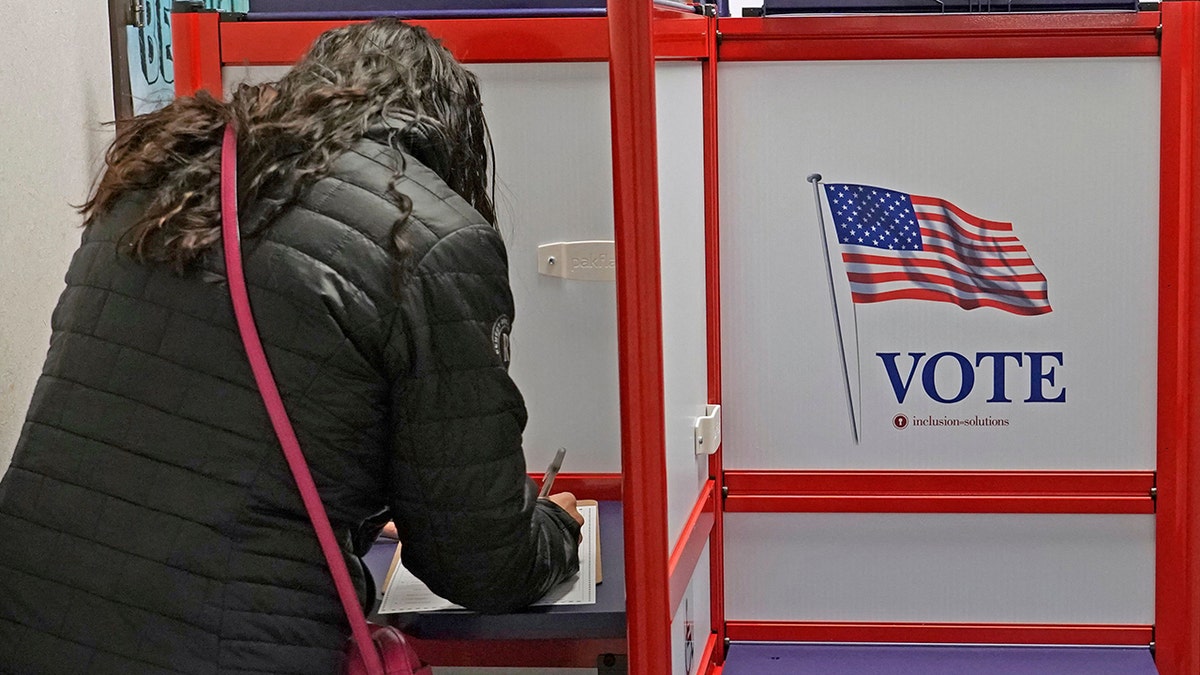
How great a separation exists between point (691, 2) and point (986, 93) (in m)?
0.48

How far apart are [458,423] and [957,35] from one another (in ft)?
3.63

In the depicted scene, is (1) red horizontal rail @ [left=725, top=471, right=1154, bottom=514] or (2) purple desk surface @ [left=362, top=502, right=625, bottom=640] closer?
(2) purple desk surface @ [left=362, top=502, right=625, bottom=640]

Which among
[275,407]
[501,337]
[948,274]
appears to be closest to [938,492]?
A: [948,274]

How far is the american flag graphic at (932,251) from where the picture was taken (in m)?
1.91

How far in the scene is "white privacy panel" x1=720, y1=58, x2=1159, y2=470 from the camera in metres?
1.88

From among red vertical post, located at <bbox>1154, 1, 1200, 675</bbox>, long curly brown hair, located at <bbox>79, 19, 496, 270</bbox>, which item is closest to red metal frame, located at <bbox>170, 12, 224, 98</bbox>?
long curly brown hair, located at <bbox>79, 19, 496, 270</bbox>

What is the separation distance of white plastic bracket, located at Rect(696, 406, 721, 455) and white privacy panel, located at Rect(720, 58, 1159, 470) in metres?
0.10

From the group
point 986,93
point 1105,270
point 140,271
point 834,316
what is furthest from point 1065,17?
point 140,271

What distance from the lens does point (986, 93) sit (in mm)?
1876

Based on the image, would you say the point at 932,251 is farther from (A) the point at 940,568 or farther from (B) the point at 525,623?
(B) the point at 525,623

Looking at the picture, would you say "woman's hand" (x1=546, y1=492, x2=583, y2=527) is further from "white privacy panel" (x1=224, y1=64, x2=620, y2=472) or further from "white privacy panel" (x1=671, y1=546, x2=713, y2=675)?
"white privacy panel" (x1=224, y1=64, x2=620, y2=472)

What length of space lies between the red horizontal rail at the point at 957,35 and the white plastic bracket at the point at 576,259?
0.39m

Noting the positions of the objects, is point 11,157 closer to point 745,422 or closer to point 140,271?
point 140,271

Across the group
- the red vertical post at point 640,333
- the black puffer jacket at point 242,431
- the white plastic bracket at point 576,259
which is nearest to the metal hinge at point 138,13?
the white plastic bracket at point 576,259
